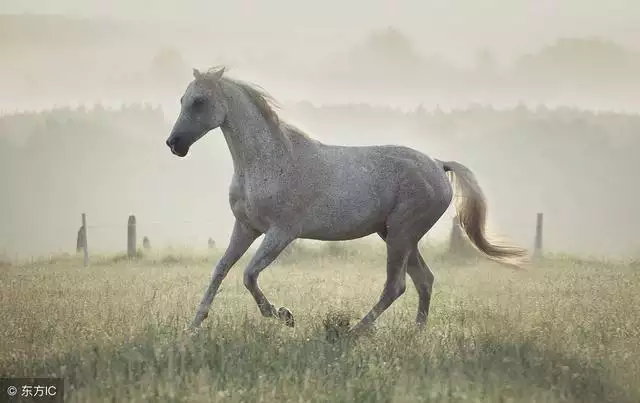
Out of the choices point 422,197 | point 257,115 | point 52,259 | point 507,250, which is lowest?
point 52,259

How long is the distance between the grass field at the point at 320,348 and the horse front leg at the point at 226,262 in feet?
0.44

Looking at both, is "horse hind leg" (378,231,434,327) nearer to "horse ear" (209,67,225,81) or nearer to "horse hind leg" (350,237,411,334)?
"horse hind leg" (350,237,411,334)

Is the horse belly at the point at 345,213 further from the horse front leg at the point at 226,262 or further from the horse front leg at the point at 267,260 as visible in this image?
the horse front leg at the point at 226,262

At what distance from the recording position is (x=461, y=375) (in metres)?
4.89

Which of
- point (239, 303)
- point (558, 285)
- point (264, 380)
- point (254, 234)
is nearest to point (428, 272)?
point (254, 234)

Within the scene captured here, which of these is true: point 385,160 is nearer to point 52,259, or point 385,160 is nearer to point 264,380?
point 264,380

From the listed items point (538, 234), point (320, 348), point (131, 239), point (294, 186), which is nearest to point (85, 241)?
point (131, 239)

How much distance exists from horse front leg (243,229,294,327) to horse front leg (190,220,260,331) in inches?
8.6

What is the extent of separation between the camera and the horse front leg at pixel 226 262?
20.6ft

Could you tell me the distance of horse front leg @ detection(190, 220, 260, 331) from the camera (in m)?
6.29

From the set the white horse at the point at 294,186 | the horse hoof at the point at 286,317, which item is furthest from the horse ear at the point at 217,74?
the horse hoof at the point at 286,317

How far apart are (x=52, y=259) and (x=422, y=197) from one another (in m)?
10.4

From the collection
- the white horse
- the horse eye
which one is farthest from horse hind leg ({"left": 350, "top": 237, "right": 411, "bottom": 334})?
the horse eye

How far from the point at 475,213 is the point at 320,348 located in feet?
8.73
